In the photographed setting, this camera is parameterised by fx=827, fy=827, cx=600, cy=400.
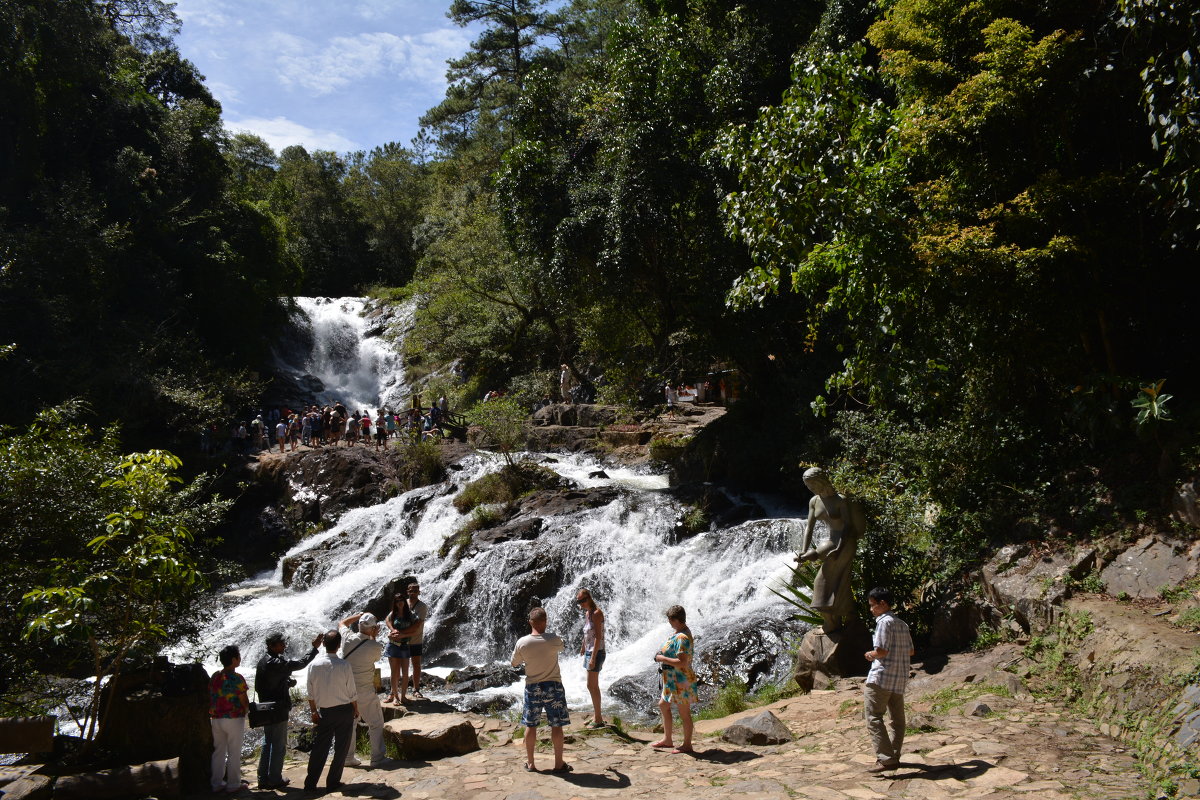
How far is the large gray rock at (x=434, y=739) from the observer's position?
7559mm

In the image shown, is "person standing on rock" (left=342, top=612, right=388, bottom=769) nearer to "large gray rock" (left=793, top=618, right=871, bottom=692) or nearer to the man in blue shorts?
the man in blue shorts

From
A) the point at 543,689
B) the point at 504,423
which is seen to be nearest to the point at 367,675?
the point at 543,689

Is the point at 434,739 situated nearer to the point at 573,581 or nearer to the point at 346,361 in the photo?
the point at 573,581

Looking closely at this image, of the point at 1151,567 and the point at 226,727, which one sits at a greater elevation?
the point at 1151,567

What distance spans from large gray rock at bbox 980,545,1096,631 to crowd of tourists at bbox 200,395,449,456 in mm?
17407

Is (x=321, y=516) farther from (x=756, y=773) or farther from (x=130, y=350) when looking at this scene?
(x=756, y=773)

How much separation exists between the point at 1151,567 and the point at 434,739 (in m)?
6.45

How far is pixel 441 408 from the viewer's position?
24.9 m

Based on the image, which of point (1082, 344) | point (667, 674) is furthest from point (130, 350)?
point (1082, 344)

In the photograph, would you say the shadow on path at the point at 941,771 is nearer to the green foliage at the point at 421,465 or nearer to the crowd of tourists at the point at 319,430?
the green foliage at the point at 421,465

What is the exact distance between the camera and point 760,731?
22.4 feet

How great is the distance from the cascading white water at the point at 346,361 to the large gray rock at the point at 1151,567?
27687 mm

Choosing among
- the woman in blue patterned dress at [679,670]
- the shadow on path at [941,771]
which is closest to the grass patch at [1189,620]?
the shadow on path at [941,771]

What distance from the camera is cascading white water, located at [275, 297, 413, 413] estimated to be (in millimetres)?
33406
